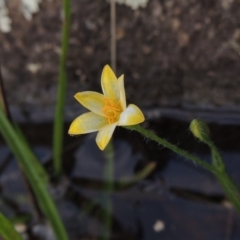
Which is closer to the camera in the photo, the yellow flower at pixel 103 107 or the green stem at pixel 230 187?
the yellow flower at pixel 103 107

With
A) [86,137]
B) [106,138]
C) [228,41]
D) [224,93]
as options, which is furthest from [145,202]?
[106,138]

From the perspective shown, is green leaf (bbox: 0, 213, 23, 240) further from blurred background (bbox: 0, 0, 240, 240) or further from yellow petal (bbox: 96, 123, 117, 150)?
blurred background (bbox: 0, 0, 240, 240)

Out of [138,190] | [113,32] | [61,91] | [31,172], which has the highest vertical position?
[113,32]

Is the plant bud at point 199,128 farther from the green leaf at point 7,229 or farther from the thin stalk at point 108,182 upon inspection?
the thin stalk at point 108,182

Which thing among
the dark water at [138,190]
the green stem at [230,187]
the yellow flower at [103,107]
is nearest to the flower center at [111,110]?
the yellow flower at [103,107]

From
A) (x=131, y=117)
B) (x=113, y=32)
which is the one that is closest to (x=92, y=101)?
(x=131, y=117)

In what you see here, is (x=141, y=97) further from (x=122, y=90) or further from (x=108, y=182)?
(x=122, y=90)

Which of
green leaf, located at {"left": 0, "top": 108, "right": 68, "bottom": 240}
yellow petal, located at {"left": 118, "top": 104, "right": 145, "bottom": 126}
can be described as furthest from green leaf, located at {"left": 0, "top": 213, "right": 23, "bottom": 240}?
yellow petal, located at {"left": 118, "top": 104, "right": 145, "bottom": 126}
